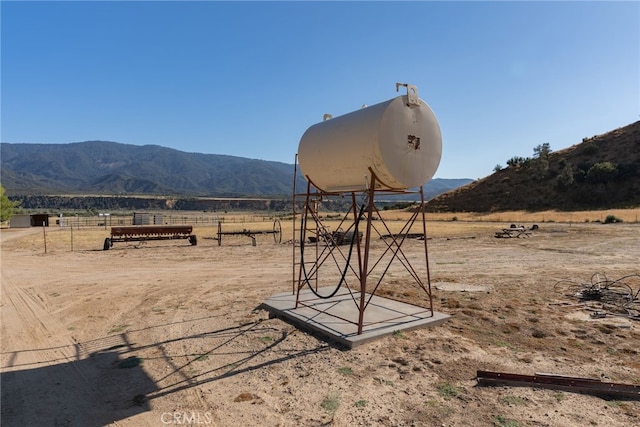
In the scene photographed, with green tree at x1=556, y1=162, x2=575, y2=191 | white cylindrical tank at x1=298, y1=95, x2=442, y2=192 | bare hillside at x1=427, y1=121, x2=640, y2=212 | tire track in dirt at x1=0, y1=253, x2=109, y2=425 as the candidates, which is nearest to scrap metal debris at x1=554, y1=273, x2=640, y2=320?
white cylindrical tank at x1=298, y1=95, x2=442, y2=192

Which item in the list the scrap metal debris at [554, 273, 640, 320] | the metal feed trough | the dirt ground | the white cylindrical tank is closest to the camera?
the dirt ground

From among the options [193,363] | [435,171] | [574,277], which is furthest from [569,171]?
[193,363]

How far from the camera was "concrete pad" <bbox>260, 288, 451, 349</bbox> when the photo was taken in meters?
8.13

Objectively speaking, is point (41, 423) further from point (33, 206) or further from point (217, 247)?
point (33, 206)

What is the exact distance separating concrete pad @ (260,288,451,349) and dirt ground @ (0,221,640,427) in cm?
24

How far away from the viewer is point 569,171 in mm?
68625

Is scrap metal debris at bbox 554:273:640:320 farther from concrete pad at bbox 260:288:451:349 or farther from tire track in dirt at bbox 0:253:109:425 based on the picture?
tire track in dirt at bbox 0:253:109:425

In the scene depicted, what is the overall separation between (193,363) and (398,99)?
20.7 ft

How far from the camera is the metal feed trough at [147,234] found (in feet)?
82.5

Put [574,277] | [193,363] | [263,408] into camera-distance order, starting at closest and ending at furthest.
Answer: [263,408] → [193,363] → [574,277]

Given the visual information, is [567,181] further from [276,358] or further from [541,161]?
[276,358]

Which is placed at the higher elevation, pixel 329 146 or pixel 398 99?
pixel 398 99

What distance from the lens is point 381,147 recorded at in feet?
25.9

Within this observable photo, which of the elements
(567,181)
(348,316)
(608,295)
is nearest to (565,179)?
(567,181)
